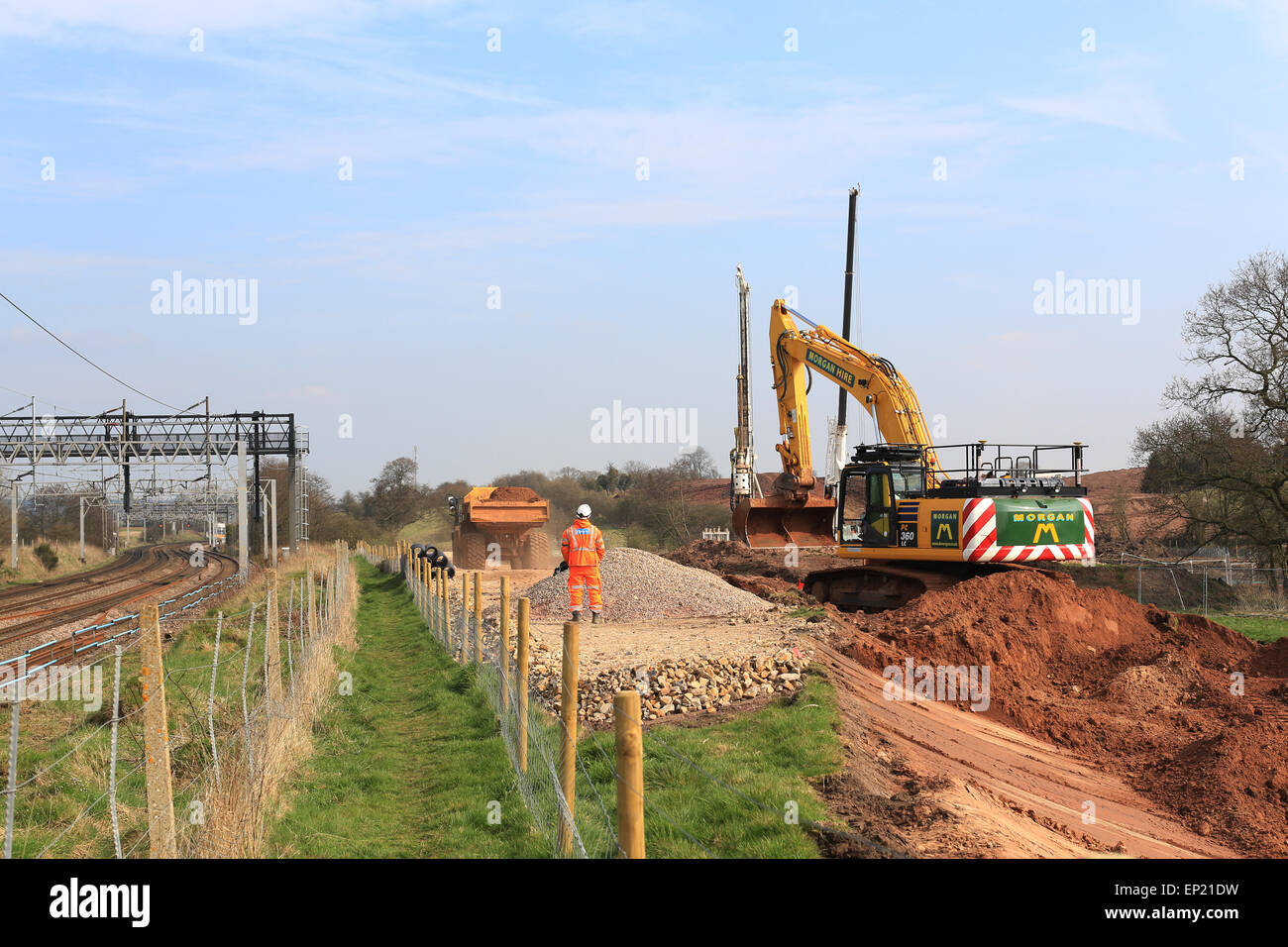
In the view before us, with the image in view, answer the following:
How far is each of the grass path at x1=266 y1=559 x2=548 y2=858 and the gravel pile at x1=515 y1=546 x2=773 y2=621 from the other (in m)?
4.66

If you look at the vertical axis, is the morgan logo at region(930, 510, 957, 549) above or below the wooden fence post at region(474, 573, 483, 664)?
above

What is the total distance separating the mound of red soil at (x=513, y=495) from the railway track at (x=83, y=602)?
917cm

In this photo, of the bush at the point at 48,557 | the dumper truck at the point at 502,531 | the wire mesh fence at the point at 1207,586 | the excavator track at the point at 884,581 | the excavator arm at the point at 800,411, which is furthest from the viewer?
the bush at the point at 48,557

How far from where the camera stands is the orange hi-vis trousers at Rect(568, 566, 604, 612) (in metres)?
15.0

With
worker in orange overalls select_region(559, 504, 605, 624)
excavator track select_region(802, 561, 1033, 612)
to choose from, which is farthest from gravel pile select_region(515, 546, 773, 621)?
worker in orange overalls select_region(559, 504, 605, 624)

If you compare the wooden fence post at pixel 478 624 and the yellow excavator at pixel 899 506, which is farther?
the yellow excavator at pixel 899 506

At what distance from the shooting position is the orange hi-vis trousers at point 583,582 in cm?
1498

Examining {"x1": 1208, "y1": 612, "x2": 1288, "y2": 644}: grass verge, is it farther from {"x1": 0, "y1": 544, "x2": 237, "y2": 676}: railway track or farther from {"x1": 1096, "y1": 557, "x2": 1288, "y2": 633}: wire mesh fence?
{"x1": 0, "y1": 544, "x2": 237, "y2": 676}: railway track

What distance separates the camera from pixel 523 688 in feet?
26.8

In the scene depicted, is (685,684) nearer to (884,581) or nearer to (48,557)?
(884,581)

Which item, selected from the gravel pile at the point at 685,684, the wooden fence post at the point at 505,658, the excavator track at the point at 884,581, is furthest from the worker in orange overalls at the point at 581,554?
the excavator track at the point at 884,581

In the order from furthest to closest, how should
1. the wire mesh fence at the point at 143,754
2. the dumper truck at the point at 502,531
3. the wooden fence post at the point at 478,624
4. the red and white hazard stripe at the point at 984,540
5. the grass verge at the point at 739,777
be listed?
the dumper truck at the point at 502,531 → the red and white hazard stripe at the point at 984,540 → the wooden fence post at the point at 478,624 → the grass verge at the point at 739,777 → the wire mesh fence at the point at 143,754

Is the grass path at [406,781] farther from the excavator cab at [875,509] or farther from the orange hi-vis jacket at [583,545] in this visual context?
the excavator cab at [875,509]
